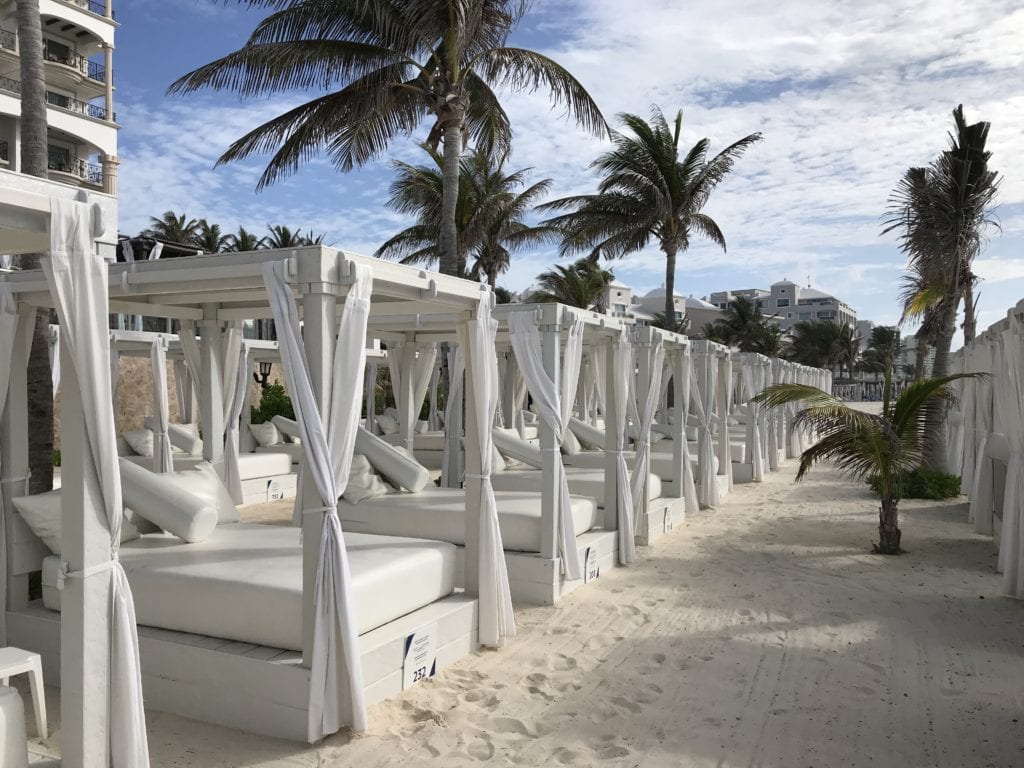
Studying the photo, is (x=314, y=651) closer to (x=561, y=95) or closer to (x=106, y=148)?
(x=561, y=95)

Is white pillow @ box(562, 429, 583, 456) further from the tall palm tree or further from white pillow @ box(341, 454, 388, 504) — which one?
the tall palm tree

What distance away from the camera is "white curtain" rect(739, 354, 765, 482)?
13.3 metres

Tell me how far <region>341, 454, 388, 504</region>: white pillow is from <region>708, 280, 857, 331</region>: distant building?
74405 mm

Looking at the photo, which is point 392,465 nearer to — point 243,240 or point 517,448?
point 517,448

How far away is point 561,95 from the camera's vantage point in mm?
11445

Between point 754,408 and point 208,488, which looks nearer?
point 208,488

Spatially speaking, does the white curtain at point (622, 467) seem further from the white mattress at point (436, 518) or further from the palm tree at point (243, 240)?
the palm tree at point (243, 240)

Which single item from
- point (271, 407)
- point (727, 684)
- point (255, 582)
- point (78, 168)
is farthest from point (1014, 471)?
point (78, 168)

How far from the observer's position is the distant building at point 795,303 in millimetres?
79812

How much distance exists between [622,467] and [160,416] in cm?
653

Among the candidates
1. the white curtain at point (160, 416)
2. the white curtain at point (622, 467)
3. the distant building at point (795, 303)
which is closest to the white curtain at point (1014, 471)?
the white curtain at point (622, 467)

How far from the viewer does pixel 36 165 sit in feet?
18.8

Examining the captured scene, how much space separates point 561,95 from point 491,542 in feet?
27.7

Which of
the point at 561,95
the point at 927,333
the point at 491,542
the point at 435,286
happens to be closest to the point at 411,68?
the point at 561,95
